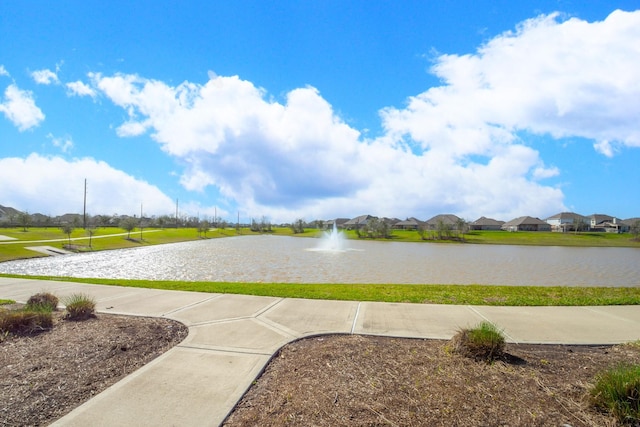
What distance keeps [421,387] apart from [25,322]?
20.3 feet

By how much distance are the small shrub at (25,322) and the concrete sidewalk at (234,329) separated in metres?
1.24

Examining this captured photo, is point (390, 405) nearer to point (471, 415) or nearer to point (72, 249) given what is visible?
point (471, 415)

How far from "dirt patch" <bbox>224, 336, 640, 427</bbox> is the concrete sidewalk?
1.35ft

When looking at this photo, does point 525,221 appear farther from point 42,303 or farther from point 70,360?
point 70,360

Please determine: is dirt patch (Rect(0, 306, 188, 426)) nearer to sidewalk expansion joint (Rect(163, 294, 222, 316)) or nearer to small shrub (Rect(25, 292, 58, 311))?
small shrub (Rect(25, 292, 58, 311))

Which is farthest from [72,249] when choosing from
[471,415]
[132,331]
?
[471,415]

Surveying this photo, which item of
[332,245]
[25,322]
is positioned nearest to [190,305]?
[25,322]

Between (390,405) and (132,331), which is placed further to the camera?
(132,331)

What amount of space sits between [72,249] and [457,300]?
134ft

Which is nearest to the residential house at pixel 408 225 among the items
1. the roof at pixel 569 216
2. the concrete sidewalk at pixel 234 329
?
the roof at pixel 569 216

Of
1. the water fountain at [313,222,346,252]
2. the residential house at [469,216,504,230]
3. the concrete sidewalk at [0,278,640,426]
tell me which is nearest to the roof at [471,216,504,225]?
the residential house at [469,216,504,230]

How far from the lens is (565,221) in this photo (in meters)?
112

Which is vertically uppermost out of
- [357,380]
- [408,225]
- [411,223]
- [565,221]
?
[565,221]

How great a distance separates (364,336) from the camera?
5.25m
